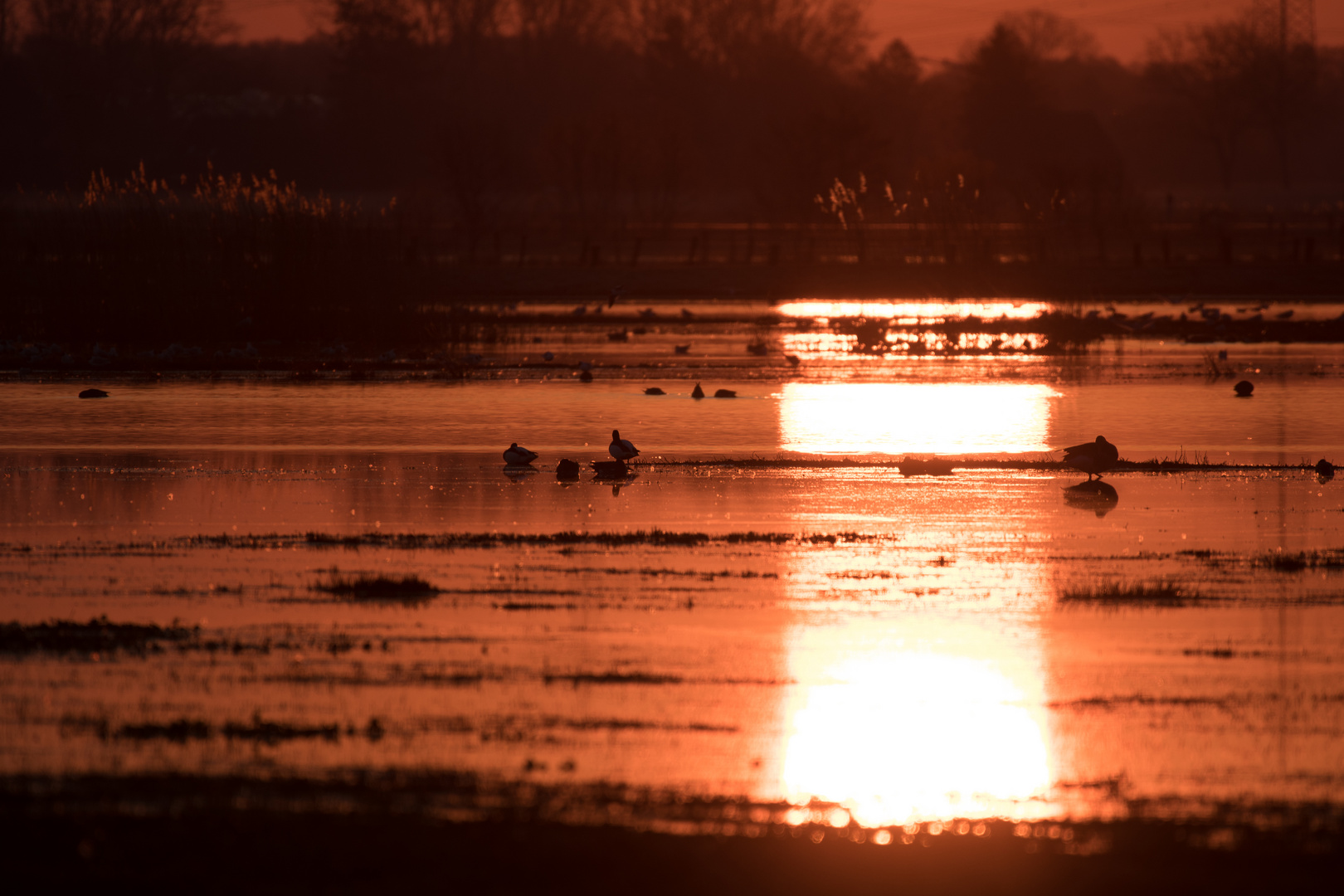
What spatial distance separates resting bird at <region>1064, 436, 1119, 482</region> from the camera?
530 inches

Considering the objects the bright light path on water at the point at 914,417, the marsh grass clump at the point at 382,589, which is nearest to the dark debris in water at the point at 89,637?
the marsh grass clump at the point at 382,589

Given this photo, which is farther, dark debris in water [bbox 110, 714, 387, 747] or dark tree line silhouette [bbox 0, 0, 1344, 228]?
dark tree line silhouette [bbox 0, 0, 1344, 228]

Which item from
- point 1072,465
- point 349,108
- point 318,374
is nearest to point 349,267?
point 318,374

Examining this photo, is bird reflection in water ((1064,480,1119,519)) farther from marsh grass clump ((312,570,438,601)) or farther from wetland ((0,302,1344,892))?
marsh grass clump ((312,570,438,601))

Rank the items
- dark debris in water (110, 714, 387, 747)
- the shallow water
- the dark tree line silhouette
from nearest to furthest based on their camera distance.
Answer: the shallow water < dark debris in water (110, 714, 387, 747) < the dark tree line silhouette

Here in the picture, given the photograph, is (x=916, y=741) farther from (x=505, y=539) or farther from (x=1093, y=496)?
(x=1093, y=496)

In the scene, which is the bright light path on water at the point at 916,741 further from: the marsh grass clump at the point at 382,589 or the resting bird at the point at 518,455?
the resting bird at the point at 518,455

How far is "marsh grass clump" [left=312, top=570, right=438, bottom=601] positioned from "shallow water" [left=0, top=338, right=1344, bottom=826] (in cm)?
11

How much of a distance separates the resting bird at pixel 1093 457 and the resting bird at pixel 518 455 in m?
4.57

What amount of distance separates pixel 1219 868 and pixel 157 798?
3.27m

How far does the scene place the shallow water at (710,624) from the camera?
595 centimetres

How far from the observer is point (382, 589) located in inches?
347

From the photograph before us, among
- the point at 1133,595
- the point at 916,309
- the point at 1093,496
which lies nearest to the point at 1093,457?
the point at 1093,496

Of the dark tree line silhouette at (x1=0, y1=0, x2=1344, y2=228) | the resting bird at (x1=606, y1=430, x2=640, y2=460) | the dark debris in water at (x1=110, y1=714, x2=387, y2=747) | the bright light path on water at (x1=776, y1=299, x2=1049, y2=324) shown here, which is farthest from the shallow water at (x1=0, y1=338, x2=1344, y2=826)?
the dark tree line silhouette at (x1=0, y1=0, x2=1344, y2=228)
